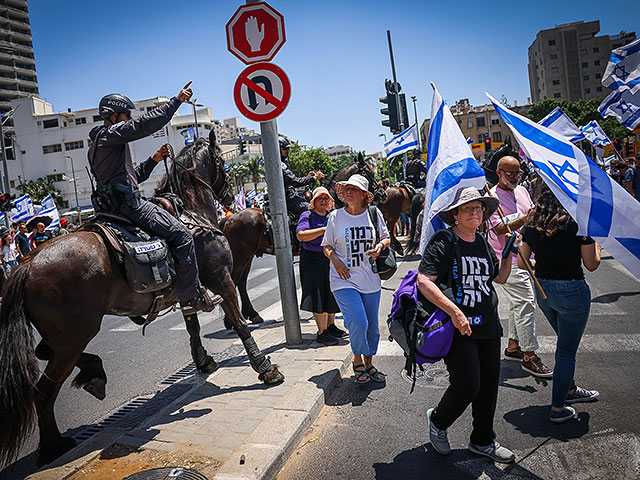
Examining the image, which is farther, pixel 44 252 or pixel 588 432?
pixel 44 252

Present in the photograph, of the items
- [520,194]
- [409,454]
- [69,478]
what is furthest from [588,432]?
[69,478]

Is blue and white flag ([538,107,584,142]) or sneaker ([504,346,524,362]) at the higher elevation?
blue and white flag ([538,107,584,142])

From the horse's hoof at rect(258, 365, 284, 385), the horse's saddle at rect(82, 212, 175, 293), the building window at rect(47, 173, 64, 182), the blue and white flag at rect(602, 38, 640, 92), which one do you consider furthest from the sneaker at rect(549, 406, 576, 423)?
the building window at rect(47, 173, 64, 182)

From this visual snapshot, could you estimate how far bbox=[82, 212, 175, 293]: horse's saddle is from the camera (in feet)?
13.8

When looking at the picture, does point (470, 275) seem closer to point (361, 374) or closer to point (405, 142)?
point (361, 374)

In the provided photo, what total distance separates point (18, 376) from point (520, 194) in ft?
15.7

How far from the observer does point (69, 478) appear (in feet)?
11.0

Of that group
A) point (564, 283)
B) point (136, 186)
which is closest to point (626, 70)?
point (564, 283)

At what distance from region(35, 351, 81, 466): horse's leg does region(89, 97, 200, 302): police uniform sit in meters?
1.17

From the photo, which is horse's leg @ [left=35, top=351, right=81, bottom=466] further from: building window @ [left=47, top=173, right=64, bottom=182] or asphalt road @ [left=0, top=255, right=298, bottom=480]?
building window @ [left=47, top=173, right=64, bottom=182]

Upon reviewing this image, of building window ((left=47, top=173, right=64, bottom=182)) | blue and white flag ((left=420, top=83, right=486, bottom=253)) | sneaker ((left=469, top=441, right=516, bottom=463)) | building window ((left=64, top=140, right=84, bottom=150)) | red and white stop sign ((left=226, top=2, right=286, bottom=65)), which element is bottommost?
sneaker ((left=469, top=441, right=516, bottom=463))

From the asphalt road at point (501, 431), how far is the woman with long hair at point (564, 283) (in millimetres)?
292

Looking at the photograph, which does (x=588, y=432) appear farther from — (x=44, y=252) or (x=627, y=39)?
(x=627, y=39)

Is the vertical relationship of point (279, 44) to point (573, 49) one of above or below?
below
